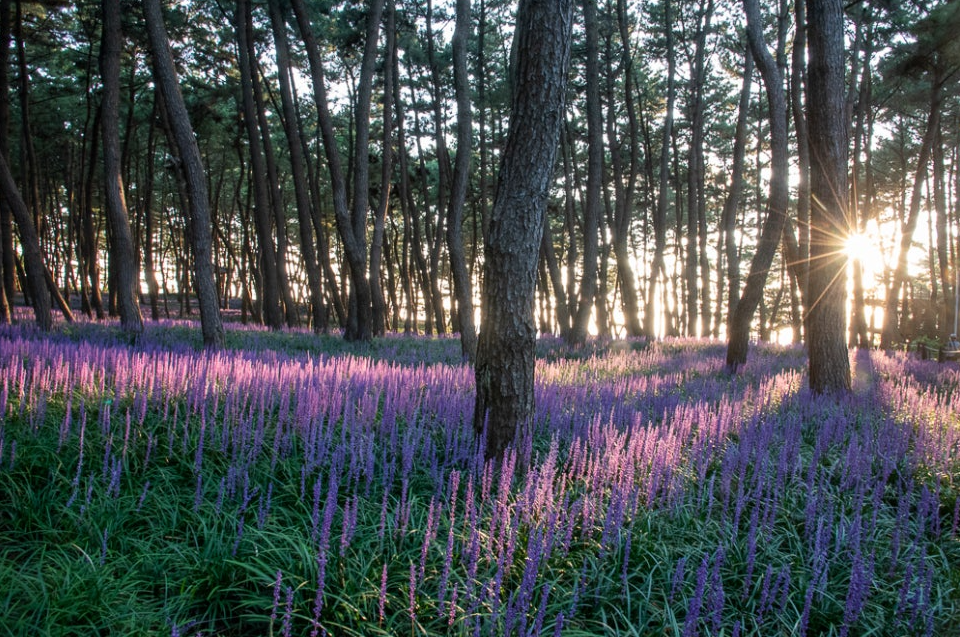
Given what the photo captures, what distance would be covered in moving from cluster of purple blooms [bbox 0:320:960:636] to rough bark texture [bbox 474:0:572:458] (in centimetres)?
30

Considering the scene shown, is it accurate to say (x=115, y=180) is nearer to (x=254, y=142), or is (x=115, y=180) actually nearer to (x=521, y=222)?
(x=254, y=142)

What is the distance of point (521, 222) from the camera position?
13.5 feet

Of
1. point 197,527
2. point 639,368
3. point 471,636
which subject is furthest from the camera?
point 639,368

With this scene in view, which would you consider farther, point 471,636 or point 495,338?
point 495,338

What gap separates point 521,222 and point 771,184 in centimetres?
785

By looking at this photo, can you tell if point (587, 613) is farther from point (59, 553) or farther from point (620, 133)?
point (620, 133)

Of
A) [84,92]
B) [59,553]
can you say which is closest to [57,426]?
[59,553]

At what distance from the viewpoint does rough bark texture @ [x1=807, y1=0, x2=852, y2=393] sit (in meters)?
7.18

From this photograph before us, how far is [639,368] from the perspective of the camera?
1046 cm

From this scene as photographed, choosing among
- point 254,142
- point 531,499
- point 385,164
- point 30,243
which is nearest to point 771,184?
point 531,499

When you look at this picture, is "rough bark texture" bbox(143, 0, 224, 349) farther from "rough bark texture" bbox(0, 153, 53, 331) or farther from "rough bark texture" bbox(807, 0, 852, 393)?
"rough bark texture" bbox(807, 0, 852, 393)

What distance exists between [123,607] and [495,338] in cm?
278

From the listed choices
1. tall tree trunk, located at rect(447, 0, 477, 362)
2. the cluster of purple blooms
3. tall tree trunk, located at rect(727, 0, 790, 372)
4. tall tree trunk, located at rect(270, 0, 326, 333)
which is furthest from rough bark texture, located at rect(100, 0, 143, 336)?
tall tree trunk, located at rect(727, 0, 790, 372)

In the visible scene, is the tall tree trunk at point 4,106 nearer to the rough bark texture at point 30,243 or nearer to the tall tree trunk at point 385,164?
the rough bark texture at point 30,243
